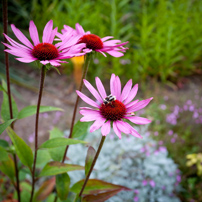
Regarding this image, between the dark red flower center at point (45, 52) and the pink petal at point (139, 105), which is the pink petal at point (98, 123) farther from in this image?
the dark red flower center at point (45, 52)

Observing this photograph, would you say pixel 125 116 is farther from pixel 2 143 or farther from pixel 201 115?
pixel 201 115

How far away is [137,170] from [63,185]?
2.33ft

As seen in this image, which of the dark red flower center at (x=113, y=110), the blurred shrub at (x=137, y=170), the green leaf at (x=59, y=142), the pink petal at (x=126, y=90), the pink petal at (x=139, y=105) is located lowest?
the blurred shrub at (x=137, y=170)

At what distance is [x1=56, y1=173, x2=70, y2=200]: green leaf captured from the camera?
72cm

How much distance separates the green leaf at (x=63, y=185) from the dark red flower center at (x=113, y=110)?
29 cm

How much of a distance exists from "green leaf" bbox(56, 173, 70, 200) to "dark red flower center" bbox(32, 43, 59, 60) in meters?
0.40

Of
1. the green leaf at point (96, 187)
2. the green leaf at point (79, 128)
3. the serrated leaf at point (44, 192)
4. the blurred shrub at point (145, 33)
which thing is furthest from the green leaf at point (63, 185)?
the blurred shrub at point (145, 33)

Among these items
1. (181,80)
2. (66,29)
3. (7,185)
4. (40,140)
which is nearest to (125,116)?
(66,29)

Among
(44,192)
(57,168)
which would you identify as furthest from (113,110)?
(44,192)

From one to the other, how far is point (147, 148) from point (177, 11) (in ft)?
6.37

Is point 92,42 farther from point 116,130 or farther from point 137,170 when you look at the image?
point 137,170

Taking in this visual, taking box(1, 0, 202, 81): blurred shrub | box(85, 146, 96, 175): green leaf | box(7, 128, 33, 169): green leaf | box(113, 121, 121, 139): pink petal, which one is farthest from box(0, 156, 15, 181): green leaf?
box(1, 0, 202, 81): blurred shrub

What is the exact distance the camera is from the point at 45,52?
529 mm

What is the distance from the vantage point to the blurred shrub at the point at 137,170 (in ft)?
4.14
